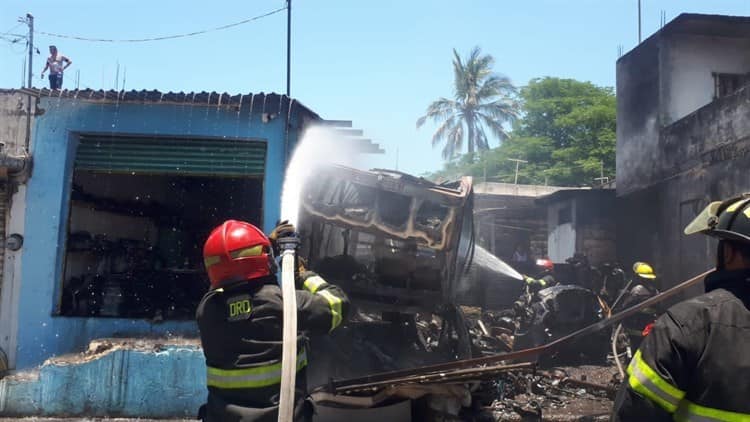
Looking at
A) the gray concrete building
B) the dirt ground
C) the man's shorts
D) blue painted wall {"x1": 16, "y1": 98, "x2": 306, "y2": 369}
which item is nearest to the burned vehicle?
blue painted wall {"x1": 16, "y1": 98, "x2": 306, "y2": 369}

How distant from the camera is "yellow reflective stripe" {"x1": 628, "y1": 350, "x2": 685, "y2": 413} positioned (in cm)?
199

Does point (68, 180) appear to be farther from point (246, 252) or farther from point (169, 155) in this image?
point (246, 252)

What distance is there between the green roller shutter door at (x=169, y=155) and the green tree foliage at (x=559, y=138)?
2156 cm

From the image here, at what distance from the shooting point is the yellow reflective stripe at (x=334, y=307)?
3.39m

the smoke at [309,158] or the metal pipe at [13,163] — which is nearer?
the smoke at [309,158]

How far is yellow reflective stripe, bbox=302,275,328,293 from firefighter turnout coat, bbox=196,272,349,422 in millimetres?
323

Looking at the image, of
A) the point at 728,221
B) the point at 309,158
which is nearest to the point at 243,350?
the point at 728,221

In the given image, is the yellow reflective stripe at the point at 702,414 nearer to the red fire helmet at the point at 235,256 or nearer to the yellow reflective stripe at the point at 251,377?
the yellow reflective stripe at the point at 251,377

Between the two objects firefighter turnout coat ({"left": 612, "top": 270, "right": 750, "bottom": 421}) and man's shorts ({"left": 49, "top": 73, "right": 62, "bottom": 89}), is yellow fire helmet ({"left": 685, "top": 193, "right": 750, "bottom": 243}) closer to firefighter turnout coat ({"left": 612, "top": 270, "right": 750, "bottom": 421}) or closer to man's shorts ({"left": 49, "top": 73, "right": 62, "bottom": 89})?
firefighter turnout coat ({"left": 612, "top": 270, "right": 750, "bottom": 421})

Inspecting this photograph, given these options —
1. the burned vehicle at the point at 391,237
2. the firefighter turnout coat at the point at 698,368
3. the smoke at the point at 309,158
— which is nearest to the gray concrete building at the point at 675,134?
the burned vehicle at the point at 391,237

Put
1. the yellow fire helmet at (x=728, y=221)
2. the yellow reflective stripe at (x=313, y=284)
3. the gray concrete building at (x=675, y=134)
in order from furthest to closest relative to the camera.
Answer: the gray concrete building at (x=675, y=134), the yellow reflective stripe at (x=313, y=284), the yellow fire helmet at (x=728, y=221)

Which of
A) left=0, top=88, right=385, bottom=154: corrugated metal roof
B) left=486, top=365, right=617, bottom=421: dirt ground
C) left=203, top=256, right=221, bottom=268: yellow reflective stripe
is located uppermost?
left=0, top=88, right=385, bottom=154: corrugated metal roof

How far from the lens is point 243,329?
3.12 m

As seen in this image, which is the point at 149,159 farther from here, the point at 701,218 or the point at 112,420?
the point at 701,218
